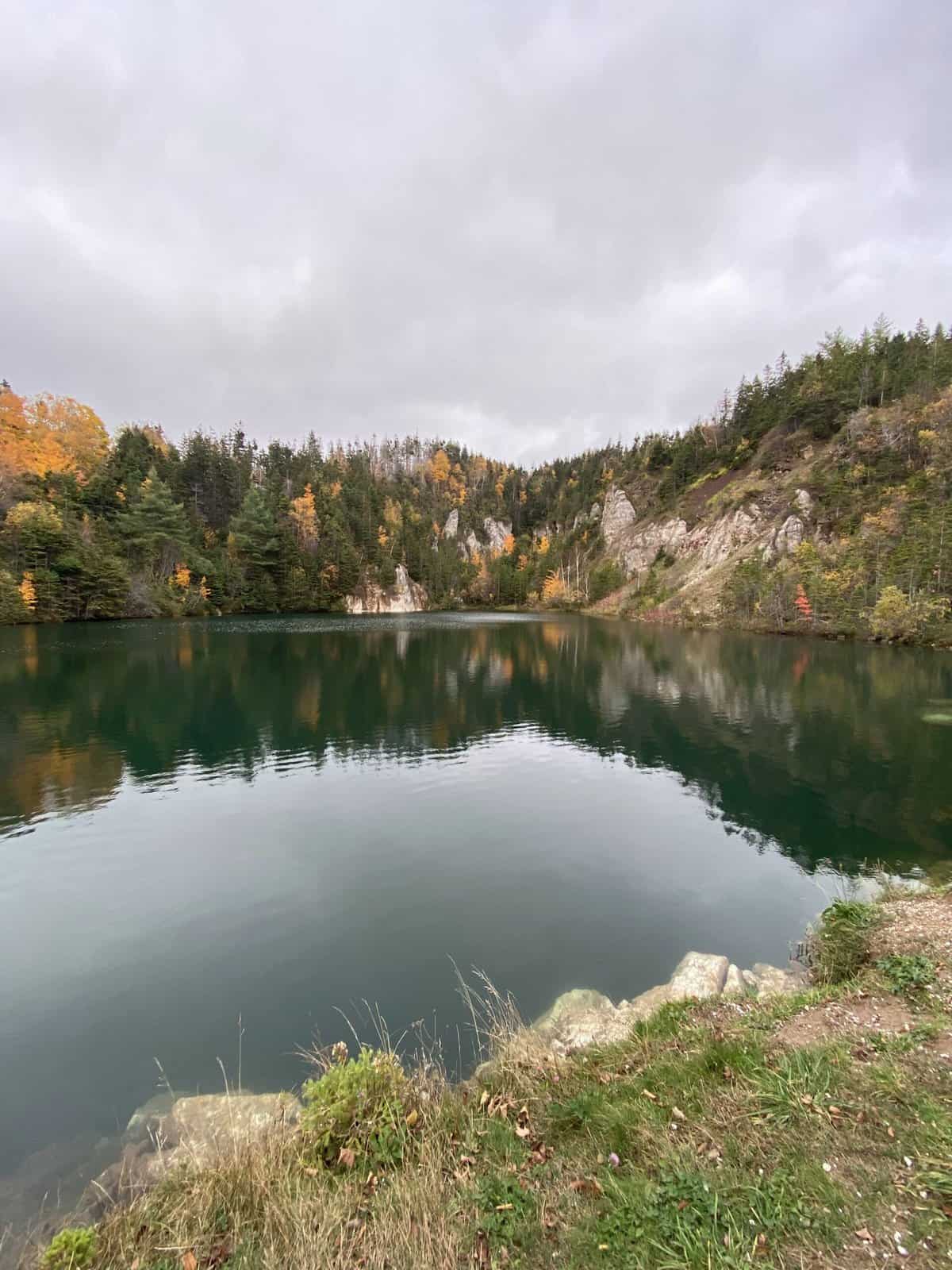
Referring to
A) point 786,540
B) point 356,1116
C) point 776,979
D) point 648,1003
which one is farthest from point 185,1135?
point 786,540

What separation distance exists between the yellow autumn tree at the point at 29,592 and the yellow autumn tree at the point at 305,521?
54501 mm

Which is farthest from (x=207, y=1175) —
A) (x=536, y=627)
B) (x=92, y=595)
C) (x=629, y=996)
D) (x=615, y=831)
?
(x=92, y=595)

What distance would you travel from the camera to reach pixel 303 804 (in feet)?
61.7

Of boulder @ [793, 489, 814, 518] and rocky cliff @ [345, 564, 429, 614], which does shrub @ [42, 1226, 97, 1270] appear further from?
rocky cliff @ [345, 564, 429, 614]

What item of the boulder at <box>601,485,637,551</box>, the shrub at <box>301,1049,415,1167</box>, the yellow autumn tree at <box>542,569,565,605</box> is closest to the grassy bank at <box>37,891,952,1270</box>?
the shrub at <box>301,1049,415,1167</box>

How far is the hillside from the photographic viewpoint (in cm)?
6981

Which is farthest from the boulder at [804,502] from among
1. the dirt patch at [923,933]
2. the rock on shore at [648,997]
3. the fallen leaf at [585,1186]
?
the fallen leaf at [585,1186]

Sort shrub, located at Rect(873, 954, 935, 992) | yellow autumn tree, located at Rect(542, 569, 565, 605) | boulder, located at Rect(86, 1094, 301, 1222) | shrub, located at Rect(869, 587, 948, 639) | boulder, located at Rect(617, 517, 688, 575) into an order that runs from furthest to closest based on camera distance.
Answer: yellow autumn tree, located at Rect(542, 569, 565, 605), boulder, located at Rect(617, 517, 688, 575), shrub, located at Rect(869, 587, 948, 639), shrub, located at Rect(873, 954, 935, 992), boulder, located at Rect(86, 1094, 301, 1222)

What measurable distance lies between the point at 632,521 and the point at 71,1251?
14337 centimetres

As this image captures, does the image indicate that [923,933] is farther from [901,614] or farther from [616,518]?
[616,518]

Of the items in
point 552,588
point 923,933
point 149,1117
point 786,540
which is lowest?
point 149,1117

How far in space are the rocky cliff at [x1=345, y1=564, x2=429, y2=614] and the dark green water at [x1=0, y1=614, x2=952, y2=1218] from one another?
9192cm

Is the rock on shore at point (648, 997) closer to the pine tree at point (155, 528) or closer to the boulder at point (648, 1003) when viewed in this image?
the boulder at point (648, 1003)

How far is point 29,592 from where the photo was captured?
70.2m
